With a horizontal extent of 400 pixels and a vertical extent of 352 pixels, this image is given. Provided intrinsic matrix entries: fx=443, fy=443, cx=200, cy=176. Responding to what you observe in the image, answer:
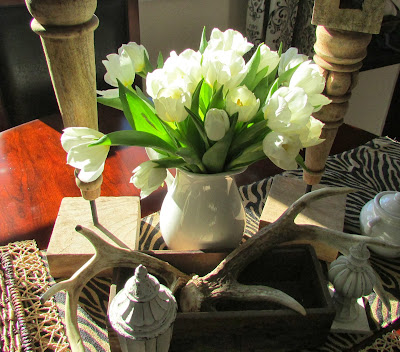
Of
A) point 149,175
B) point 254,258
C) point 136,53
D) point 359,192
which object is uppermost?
point 136,53

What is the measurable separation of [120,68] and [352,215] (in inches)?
21.4

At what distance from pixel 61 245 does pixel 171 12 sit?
1.38 metres

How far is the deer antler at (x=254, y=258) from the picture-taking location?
58 cm

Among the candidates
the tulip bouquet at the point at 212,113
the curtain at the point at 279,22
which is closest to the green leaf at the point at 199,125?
the tulip bouquet at the point at 212,113

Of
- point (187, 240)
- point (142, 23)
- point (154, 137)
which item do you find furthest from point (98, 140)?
point (142, 23)

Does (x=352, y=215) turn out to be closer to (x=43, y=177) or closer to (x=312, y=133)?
(x=312, y=133)

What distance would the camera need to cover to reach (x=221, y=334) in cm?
57

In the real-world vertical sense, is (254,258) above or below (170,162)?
below

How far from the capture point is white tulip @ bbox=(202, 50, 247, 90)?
53 cm

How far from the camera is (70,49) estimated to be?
570mm

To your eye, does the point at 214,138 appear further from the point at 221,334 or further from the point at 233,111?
the point at 221,334

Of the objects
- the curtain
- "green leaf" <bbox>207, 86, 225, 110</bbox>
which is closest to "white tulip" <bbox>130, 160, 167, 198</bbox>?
"green leaf" <bbox>207, 86, 225, 110</bbox>

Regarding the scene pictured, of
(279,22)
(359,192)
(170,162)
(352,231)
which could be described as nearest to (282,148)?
(170,162)

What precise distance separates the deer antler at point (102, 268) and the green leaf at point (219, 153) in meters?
0.15
